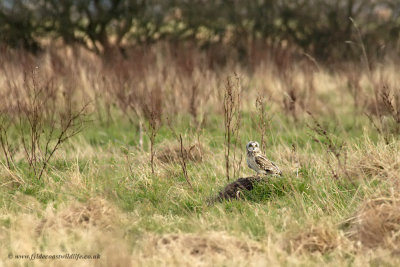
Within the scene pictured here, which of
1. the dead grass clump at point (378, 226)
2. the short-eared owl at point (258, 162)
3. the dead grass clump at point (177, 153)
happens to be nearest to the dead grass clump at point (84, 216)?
the short-eared owl at point (258, 162)

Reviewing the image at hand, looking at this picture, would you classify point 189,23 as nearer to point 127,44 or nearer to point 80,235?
point 127,44

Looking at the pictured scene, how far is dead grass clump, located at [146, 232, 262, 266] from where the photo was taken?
3756mm

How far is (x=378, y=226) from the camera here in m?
3.90

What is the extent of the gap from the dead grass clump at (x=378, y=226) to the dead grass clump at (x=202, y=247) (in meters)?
0.69

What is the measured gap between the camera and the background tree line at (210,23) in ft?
43.2

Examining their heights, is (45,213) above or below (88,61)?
below

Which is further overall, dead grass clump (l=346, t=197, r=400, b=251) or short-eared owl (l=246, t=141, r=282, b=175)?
short-eared owl (l=246, t=141, r=282, b=175)

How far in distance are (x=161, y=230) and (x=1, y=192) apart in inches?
68.4

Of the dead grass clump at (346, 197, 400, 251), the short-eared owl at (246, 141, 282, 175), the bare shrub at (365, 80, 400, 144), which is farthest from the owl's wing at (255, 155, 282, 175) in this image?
the bare shrub at (365, 80, 400, 144)

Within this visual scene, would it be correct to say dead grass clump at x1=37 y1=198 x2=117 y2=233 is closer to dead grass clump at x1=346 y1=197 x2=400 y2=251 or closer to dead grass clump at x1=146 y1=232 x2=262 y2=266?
dead grass clump at x1=146 y1=232 x2=262 y2=266

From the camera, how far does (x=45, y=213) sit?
459 centimetres

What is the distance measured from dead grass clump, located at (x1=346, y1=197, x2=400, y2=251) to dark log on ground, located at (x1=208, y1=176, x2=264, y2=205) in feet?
3.65

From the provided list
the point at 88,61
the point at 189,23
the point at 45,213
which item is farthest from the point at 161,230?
the point at 189,23

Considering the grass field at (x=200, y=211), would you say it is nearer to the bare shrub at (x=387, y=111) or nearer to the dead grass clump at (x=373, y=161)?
the dead grass clump at (x=373, y=161)
